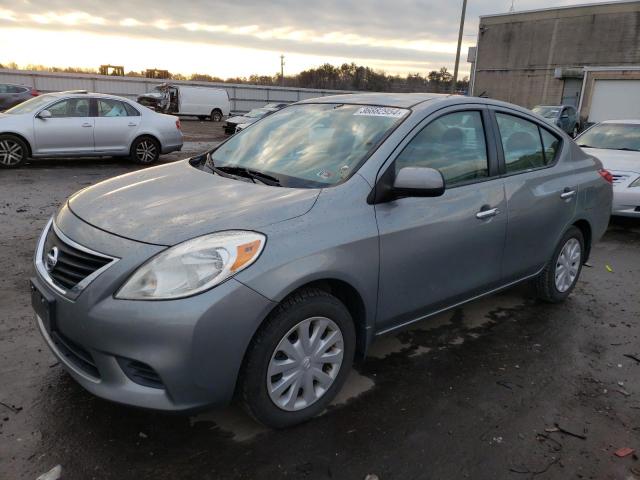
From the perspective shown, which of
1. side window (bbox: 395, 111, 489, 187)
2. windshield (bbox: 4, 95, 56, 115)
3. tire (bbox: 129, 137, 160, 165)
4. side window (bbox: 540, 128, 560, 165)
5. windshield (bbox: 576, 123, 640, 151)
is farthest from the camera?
tire (bbox: 129, 137, 160, 165)

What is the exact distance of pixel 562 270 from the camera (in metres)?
4.52

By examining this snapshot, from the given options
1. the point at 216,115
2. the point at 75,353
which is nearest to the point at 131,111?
the point at 75,353

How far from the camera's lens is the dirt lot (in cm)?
249

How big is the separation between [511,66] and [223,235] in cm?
4575

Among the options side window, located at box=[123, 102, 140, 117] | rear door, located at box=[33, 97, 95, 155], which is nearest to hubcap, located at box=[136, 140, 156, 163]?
side window, located at box=[123, 102, 140, 117]

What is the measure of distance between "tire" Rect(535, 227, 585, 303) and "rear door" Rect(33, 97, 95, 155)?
31.8 ft

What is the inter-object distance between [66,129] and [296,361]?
32.5 ft

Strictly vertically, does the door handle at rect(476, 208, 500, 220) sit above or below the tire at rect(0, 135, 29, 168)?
above

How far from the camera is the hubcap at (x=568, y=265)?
4480 mm

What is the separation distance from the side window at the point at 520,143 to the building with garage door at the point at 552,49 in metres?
34.0

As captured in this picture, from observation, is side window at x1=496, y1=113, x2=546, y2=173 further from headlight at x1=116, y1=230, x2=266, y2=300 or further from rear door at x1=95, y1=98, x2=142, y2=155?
rear door at x1=95, y1=98, x2=142, y2=155

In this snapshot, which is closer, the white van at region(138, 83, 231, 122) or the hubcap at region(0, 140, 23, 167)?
the hubcap at region(0, 140, 23, 167)

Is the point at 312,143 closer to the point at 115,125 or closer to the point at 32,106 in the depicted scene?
the point at 115,125

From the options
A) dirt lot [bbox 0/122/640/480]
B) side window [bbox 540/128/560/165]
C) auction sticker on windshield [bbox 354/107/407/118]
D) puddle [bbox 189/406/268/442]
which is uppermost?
auction sticker on windshield [bbox 354/107/407/118]
